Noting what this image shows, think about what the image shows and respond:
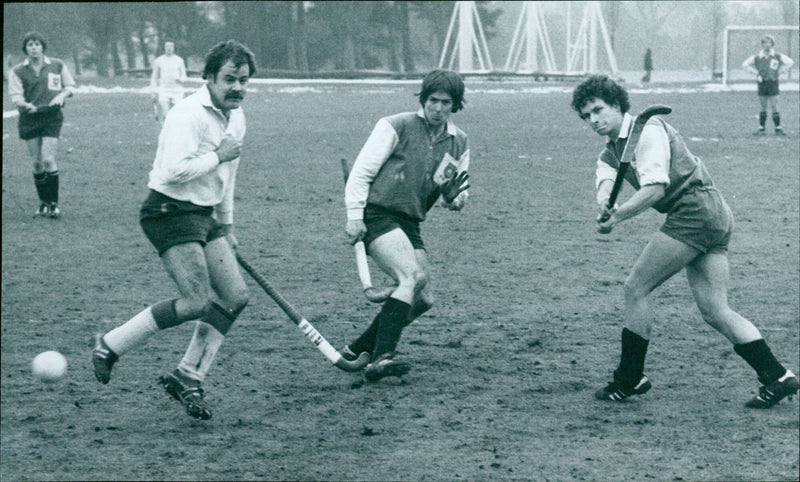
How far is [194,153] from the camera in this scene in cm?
603

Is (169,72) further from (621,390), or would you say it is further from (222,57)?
(621,390)

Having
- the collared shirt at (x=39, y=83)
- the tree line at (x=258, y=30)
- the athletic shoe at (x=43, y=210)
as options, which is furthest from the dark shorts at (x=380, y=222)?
the tree line at (x=258, y=30)

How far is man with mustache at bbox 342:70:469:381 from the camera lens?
671 cm

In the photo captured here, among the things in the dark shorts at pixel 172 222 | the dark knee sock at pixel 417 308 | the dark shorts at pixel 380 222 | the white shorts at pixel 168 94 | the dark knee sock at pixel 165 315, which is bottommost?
the white shorts at pixel 168 94

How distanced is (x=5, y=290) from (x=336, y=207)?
5.42 metres

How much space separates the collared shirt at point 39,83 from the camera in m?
13.6

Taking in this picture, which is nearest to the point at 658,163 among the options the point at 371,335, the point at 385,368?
the point at 385,368

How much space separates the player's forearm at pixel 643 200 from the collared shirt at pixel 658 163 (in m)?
0.03

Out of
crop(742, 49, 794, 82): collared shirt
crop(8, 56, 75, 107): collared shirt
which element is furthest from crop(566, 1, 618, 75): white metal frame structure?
crop(8, 56, 75, 107): collared shirt

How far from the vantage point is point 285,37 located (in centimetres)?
5853

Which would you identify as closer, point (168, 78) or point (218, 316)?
point (218, 316)

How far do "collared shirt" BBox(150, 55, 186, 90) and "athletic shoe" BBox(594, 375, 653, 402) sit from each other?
67.0 feet

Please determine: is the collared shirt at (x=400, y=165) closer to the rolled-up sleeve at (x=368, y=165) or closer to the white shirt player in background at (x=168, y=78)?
the rolled-up sleeve at (x=368, y=165)

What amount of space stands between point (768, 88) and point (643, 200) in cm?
1857
